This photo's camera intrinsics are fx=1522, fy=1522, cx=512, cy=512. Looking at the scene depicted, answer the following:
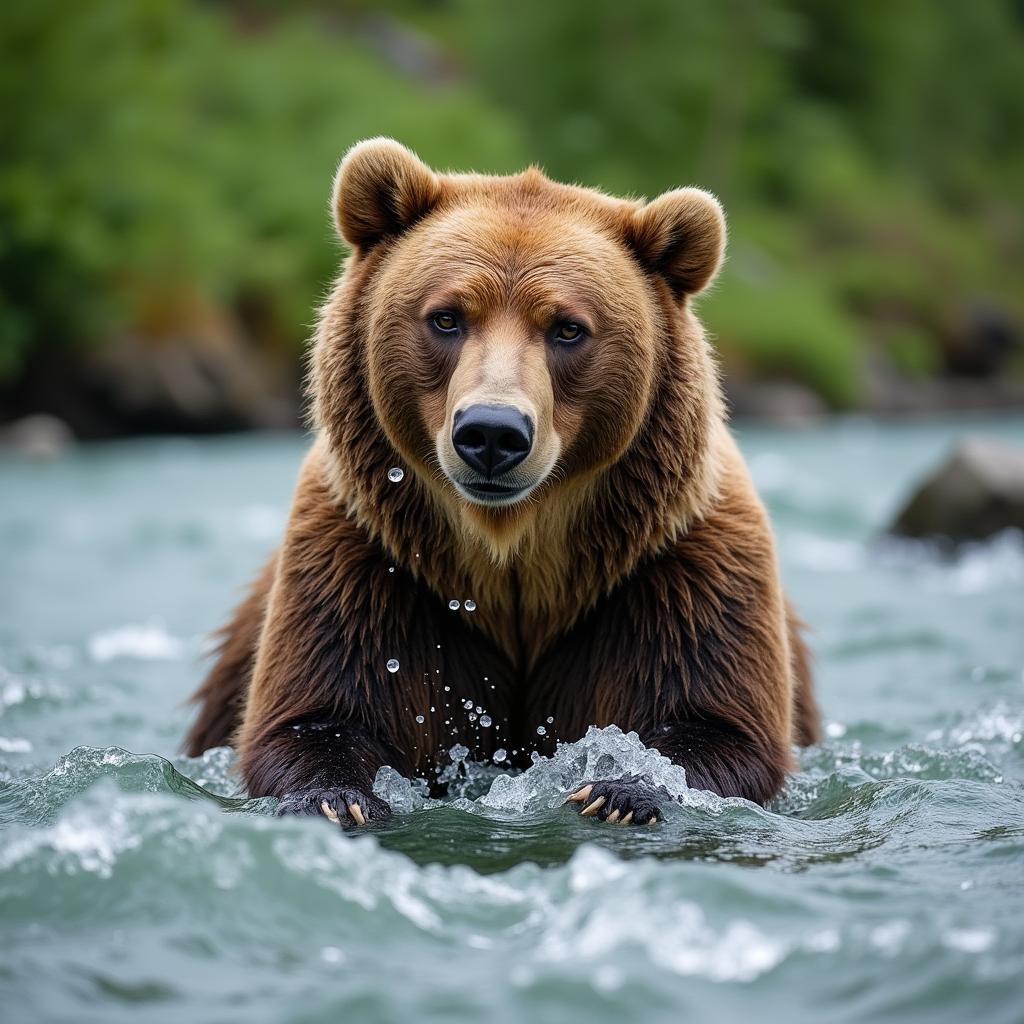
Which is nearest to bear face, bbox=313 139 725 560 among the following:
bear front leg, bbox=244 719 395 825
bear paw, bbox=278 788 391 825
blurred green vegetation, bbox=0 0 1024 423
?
bear front leg, bbox=244 719 395 825

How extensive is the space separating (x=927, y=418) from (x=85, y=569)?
22751 mm

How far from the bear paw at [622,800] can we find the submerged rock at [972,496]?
8227 millimetres

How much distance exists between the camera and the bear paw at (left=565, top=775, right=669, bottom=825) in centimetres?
468

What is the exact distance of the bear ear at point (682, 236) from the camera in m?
5.23

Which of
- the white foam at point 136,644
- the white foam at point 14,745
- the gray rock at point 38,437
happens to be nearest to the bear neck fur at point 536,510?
the white foam at point 14,745

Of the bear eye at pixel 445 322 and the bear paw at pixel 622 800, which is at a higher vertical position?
the bear eye at pixel 445 322

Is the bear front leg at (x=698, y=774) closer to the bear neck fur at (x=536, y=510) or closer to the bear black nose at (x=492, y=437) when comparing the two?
the bear neck fur at (x=536, y=510)

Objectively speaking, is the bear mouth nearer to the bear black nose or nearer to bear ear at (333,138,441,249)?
the bear black nose

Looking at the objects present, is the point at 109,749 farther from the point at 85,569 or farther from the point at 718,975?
the point at 85,569

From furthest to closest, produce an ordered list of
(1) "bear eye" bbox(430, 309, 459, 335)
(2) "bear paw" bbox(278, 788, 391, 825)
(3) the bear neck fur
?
(3) the bear neck fur, (1) "bear eye" bbox(430, 309, 459, 335), (2) "bear paw" bbox(278, 788, 391, 825)

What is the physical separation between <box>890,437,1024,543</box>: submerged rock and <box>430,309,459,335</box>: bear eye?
8323 mm

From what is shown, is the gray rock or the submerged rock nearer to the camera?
the submerged rock

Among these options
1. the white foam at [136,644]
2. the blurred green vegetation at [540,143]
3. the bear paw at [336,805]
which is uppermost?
the blurred green vegetation at [540,143]

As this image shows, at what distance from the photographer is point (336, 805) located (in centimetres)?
464
